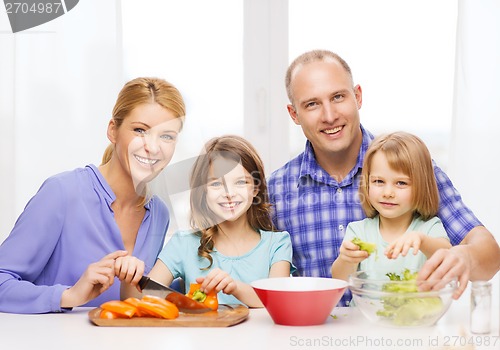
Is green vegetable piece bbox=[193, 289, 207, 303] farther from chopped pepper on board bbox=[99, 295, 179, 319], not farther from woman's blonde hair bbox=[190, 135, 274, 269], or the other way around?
woman's blonde hair bbox=[190, 135, 274, 269]

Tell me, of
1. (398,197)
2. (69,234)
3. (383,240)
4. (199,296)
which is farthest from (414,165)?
(69,234)

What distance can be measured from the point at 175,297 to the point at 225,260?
1.08ft

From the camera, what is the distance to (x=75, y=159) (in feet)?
Result: 8.52

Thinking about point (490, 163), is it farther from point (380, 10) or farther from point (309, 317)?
point (309, 317)

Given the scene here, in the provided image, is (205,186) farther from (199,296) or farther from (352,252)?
(352,252)

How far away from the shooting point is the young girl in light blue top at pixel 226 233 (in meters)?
1.77

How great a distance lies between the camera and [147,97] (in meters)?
1.78

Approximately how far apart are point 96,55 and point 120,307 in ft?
4.64

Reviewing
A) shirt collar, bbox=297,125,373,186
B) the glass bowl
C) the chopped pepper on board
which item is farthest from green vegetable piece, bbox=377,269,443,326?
shirt collar, bbox=297,125,373,186

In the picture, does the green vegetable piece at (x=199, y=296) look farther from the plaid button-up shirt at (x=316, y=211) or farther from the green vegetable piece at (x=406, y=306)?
the plaid button-up shirt at (x=316, y=211)

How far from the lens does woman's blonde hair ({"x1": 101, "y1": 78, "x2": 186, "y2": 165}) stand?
5.84 feet

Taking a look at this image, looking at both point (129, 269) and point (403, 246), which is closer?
point (403, 246)

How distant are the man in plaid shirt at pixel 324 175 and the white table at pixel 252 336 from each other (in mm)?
486

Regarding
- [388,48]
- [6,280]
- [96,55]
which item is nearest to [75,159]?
[96,55]
